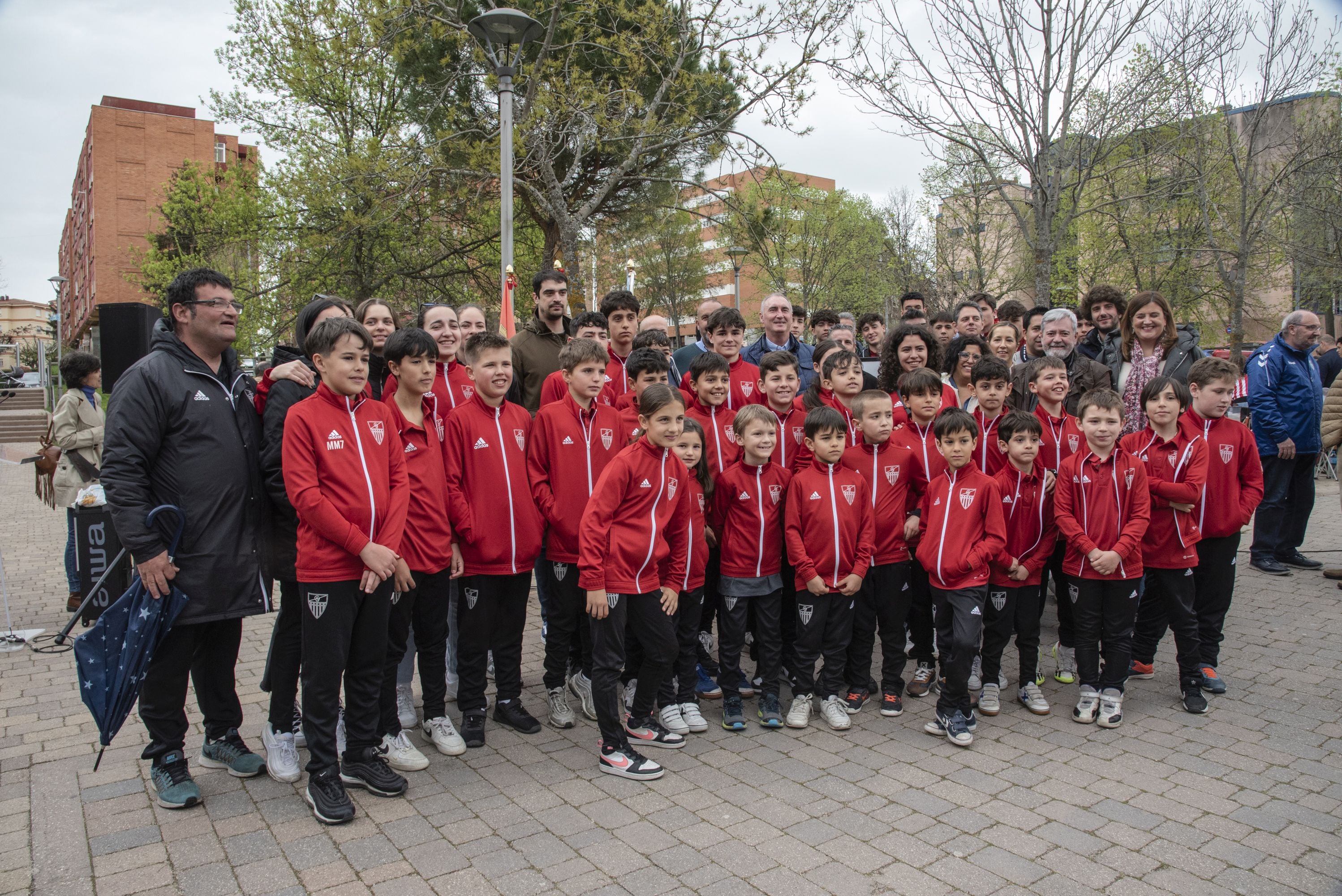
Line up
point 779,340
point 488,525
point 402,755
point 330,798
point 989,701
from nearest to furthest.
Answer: point 330,798
point 402,755
point 488,525
point 989,701
point 779,340

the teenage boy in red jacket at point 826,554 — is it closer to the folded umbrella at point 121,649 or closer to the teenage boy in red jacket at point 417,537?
the teenage boy in red jacket at point 417,537

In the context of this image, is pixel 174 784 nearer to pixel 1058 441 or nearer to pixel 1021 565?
pixel 1021 565

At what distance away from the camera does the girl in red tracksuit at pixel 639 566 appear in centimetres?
402

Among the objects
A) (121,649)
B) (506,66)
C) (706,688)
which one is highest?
(506,66)

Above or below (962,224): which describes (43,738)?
below

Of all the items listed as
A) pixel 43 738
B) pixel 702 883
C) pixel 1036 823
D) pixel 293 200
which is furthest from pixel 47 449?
pixel 293 200

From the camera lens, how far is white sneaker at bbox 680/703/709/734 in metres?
4.48

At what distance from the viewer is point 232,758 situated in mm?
3947

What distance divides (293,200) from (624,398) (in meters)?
13.9

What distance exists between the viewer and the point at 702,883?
9.83 feet

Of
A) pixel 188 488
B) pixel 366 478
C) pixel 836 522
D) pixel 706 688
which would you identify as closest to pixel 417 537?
pixel 366 478

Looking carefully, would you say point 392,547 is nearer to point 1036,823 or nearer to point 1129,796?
point 1036,823

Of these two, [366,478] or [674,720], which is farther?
[674,720]

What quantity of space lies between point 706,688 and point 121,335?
17.2ft
